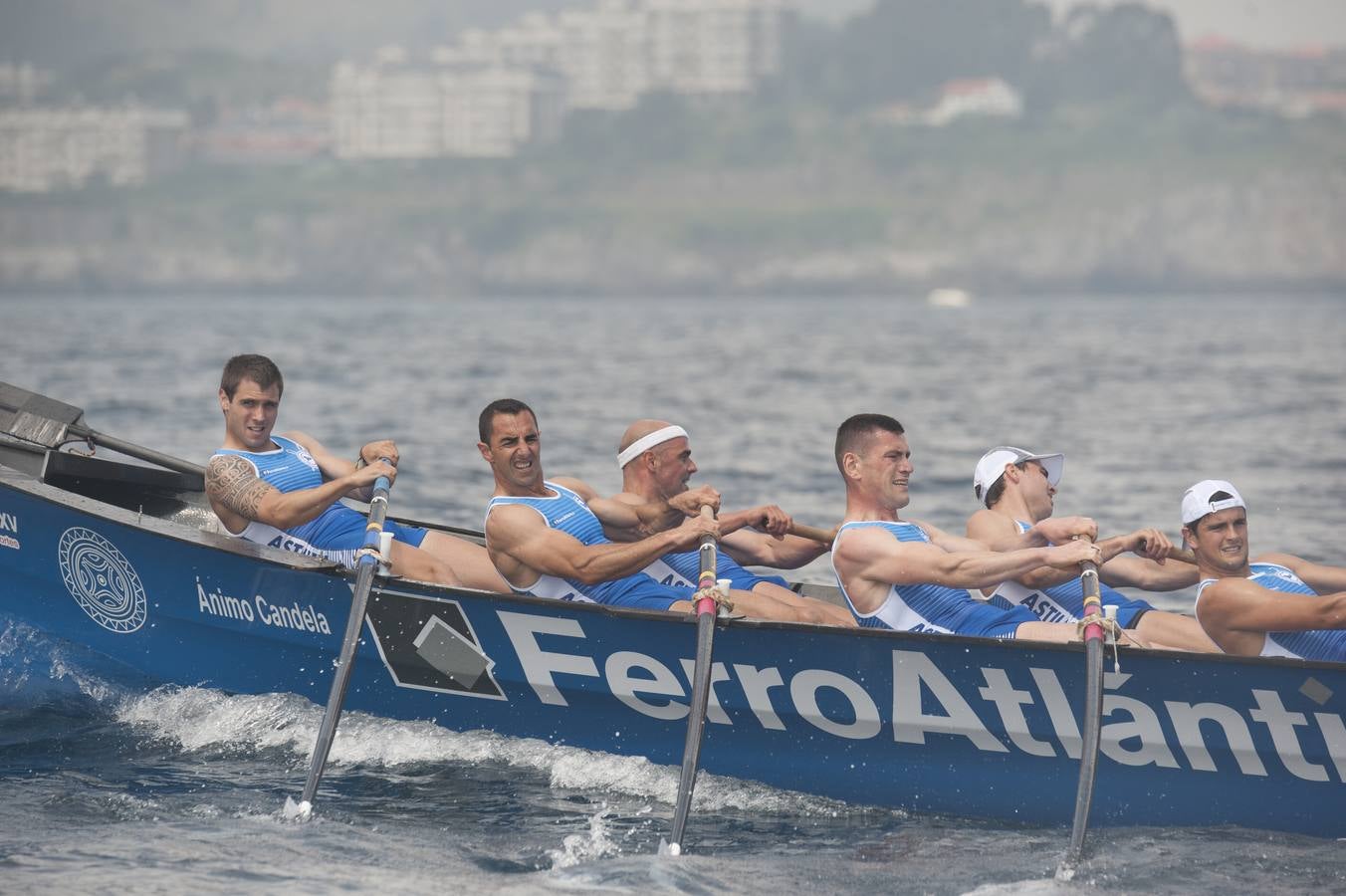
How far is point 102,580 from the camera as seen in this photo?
930cm

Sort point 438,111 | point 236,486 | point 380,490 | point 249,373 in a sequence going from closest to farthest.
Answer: point 380,490 < point 236,486 < point 249,373 < point 438,111

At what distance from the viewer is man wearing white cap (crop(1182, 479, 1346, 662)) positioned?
7.43m

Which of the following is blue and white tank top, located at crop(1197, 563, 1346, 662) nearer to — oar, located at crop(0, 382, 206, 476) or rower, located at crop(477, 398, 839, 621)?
rower, located at crop(477, 398, 839, 621)

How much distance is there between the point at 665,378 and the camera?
1766 inches

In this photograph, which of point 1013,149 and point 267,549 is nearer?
point 267,549

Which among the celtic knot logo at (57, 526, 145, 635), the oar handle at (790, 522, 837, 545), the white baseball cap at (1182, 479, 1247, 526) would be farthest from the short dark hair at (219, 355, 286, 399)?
the white baseball cap at (1182, 479, 1247, 526)

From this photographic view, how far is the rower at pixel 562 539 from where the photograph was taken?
26.9ft

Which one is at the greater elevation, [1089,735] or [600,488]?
[600,488]

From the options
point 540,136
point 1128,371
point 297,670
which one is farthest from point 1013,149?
point 297,670

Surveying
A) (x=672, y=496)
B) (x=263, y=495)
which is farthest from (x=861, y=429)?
(x=263, y=495)

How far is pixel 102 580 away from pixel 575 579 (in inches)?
106

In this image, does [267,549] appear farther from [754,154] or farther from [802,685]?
[754,154]

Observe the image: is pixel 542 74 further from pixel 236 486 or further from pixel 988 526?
pixel 988 526

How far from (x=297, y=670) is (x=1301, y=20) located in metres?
167
